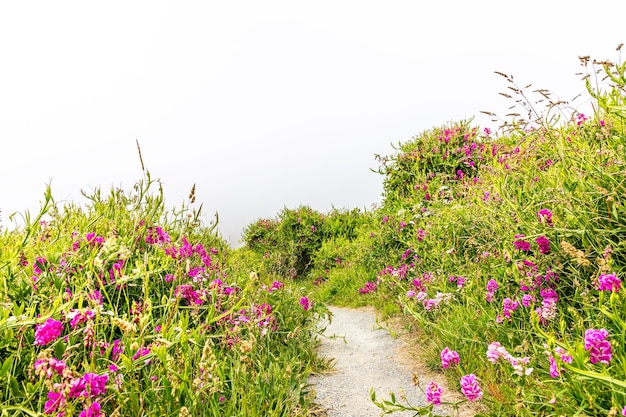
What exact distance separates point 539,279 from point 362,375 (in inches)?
82.7

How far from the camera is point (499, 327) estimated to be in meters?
3.69

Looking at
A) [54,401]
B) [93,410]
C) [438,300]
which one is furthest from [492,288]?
[54,401]

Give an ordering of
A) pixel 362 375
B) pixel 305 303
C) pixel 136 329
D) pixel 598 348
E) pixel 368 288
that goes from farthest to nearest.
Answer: pixel 368 288 → pixel 305 303 → pixel 362 375 → pixel 136 329 → pixel 598 348

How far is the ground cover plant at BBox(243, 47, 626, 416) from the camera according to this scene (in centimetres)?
257

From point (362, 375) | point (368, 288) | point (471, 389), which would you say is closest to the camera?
point (471, 389)

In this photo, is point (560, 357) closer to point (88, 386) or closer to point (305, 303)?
point (88, 386)

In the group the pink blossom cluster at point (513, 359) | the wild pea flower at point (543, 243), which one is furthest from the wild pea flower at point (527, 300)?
the pink blossom cluster at point (513, 359)

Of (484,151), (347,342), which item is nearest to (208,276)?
(347,342)

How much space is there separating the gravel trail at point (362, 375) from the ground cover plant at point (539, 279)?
32 cm

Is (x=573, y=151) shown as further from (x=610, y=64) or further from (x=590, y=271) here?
(x=590, y=271)

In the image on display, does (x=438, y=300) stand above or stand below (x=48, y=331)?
below

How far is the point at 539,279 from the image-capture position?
147 inches

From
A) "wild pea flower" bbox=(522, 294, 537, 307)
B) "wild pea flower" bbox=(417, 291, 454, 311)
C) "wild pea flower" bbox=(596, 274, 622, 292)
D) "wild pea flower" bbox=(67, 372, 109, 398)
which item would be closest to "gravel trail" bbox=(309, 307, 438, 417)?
"wild pea flower" bbox=(417, 291, 454, 311)

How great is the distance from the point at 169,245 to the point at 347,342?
292cm
